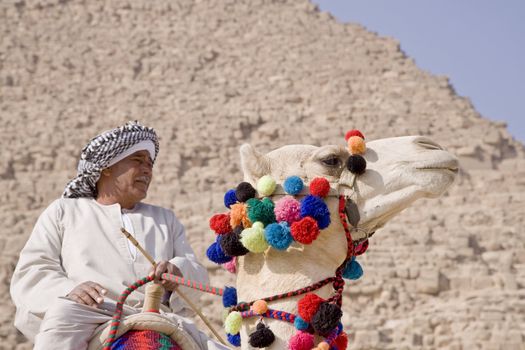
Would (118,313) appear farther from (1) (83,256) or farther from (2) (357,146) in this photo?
(2) (357,146)

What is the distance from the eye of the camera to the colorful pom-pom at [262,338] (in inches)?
131

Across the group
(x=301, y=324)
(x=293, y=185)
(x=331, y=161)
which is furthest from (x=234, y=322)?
(x=331, y=161)

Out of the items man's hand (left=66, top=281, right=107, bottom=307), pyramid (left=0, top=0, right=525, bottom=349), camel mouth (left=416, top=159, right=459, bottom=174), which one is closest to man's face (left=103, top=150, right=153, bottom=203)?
man's hand (left=66, top=281, right=107, bottom=307)

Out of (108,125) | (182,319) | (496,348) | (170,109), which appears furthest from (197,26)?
(182,319)

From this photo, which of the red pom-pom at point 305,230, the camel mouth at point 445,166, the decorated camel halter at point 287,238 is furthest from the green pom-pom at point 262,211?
the camel mouth at point 445,166

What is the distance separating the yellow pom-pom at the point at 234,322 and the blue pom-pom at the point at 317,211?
0.34 m

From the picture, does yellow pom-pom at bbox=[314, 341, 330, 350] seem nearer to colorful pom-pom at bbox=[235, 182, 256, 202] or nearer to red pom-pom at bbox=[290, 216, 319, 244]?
red pom-pom at bbox=[290, 216, 319, 244]

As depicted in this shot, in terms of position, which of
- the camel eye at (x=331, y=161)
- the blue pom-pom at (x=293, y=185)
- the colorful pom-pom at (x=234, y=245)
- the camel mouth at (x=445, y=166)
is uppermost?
the camel mouth at (x=445, y=166)

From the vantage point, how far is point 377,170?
351 cm

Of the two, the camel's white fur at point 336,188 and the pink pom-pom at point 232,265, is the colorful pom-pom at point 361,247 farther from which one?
the pink pom-pom at point 232,265

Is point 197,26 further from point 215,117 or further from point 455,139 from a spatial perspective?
point 455,139

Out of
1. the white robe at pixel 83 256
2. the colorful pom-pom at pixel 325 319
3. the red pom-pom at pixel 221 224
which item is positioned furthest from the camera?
the white robe at pixel 83 256

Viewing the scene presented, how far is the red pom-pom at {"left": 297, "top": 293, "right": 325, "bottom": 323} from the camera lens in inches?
130

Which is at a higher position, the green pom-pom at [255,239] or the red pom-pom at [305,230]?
the red pom-pom at [305,230]
